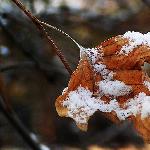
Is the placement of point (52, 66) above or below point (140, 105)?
above

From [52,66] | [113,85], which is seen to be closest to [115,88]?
[113,85]

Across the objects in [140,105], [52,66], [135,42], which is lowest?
[140,105]

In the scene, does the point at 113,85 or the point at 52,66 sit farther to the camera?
the point at 52,66

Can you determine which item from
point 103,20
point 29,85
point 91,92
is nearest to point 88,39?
point 103,20

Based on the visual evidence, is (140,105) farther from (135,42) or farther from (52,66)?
(52,66)

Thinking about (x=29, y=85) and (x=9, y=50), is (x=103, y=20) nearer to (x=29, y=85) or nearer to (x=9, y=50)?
(x=9, y=50)

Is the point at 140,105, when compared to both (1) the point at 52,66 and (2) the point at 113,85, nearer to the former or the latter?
(2) the point at 113,85
